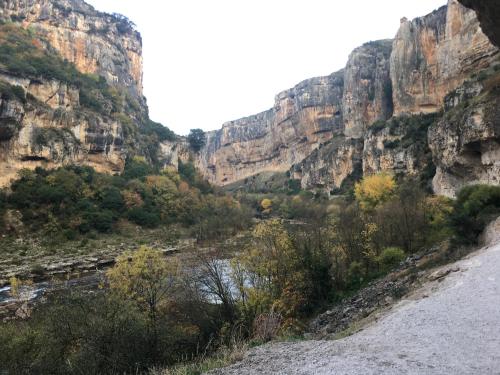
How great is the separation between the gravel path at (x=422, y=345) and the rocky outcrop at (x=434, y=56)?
2012 inches

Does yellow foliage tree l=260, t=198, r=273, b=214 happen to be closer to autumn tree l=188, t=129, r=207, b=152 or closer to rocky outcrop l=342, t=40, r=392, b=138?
autumn tree l=188, t=129, r=207, b=152

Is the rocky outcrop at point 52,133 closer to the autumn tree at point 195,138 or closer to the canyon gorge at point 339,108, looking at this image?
the canyon gorge at point 339,108

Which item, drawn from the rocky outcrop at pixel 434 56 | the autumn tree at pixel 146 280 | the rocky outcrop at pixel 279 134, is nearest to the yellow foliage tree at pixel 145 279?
the autumn tree at pixel 146 280

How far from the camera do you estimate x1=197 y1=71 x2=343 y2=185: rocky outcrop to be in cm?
11750

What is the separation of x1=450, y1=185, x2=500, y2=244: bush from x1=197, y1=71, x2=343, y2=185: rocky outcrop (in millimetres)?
90109

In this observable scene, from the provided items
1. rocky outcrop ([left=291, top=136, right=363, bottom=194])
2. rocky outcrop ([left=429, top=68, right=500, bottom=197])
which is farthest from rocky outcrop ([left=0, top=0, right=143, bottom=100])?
rocky outcrop ([left=429, top=68, right=500, bottom=197])

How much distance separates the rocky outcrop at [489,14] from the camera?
746 inches

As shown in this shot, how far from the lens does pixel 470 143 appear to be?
30359mm

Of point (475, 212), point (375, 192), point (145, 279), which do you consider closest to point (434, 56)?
point (375, 192)

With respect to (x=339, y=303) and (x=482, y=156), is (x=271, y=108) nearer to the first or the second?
(x=482, y=156)

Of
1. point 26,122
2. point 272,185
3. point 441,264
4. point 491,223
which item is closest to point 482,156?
point 491,223

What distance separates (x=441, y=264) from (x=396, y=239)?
9.93 meters

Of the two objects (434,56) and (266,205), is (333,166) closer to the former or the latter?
(266,205)

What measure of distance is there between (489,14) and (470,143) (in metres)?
13.0
